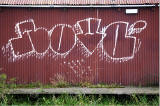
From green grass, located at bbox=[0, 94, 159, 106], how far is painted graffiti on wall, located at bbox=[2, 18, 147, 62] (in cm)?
155

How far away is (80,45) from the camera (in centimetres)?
1050

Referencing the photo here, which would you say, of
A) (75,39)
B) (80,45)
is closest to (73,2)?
(75,39)

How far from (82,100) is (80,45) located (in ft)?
7.59

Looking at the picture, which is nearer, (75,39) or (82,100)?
(82,100)

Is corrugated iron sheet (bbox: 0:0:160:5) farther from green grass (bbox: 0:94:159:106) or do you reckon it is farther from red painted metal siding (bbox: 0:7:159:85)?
green grass (bbox: 0:94:159:106)

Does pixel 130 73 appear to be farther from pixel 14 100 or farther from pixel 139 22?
pixel 14 100

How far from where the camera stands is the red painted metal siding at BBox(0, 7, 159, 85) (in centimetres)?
1045

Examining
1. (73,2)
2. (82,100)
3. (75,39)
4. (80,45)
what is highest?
(73,2)

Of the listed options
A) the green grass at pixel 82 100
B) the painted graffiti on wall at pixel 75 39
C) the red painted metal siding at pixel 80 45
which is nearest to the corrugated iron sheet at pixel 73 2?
the red painted metal siding at pixel 80 45

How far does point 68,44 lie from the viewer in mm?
10500

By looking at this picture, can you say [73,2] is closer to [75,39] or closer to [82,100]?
[75,39]

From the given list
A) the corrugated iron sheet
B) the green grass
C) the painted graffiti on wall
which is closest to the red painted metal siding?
the painted graffiti on wall

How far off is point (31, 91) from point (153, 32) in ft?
14.7

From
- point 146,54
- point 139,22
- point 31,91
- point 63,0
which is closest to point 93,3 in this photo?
point 63,0
